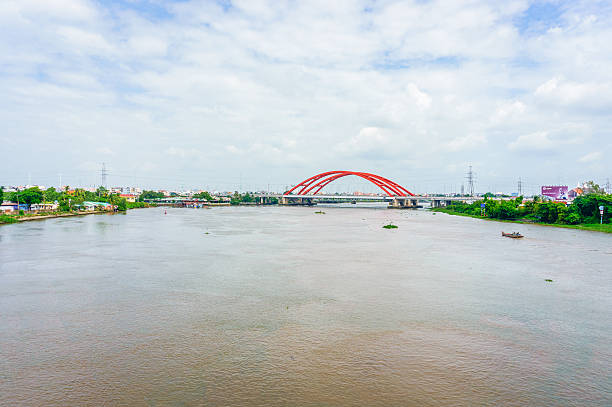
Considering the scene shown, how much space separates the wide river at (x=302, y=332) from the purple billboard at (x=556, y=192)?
4961 centimetres

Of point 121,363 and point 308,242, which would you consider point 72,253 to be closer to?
point 308,242

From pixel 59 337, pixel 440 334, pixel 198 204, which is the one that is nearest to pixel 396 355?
pixel 440 334

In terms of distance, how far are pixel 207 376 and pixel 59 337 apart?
11.2 ft

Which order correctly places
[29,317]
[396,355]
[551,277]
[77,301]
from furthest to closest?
[551,277] → [77,301] → [29,317] → [396,355]

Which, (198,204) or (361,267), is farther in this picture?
(198,204)

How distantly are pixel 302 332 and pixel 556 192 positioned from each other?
208ft

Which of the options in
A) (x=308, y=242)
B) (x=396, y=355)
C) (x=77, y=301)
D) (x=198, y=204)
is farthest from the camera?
(x=198, y=204)

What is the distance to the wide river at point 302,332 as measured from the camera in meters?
5.63

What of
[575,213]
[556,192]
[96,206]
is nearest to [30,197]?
[96,206]

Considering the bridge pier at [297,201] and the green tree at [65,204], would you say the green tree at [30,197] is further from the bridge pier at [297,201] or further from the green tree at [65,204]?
the bridge pier at [297,201]

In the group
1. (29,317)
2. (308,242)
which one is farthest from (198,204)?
(29,317)

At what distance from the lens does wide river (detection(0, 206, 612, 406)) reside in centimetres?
563

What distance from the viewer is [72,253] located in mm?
16953

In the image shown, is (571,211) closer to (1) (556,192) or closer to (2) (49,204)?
(1) (556,192)
